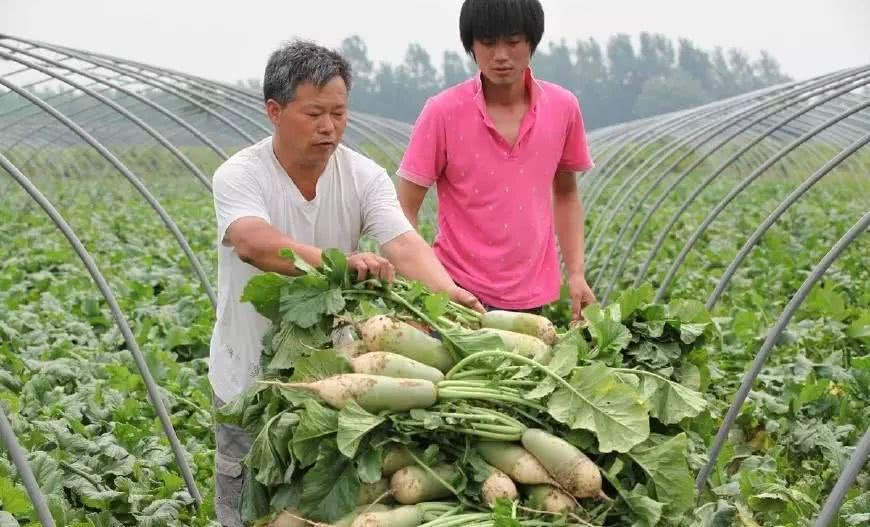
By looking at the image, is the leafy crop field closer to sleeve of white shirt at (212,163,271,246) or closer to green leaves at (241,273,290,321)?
green leaves at (241,273,290,321)

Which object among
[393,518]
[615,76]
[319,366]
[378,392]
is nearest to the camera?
[393,518]

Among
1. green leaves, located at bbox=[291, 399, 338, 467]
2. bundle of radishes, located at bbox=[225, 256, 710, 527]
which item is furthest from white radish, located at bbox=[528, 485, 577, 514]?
green leaves, located at bbox=[291, 399, 338, 467]

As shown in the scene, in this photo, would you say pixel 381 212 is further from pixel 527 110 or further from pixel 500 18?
pixel 527 110

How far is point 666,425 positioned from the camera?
3.11 meters

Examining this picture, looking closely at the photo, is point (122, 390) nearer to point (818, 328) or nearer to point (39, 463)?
point (39, 463)

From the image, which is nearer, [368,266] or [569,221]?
[368,266]

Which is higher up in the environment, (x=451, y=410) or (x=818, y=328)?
(x=451, y=410)

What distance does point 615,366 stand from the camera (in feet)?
10.5

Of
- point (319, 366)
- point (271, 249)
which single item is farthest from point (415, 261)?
point (319, 366)

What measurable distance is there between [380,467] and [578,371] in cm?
53

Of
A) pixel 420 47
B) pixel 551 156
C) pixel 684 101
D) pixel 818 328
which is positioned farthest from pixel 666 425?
pixel 420 47

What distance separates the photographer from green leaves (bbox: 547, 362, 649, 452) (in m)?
2.82

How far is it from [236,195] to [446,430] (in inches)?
38.7

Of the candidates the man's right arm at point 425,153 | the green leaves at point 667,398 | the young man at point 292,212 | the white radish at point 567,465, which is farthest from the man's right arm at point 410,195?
the white radish at point 567,465
